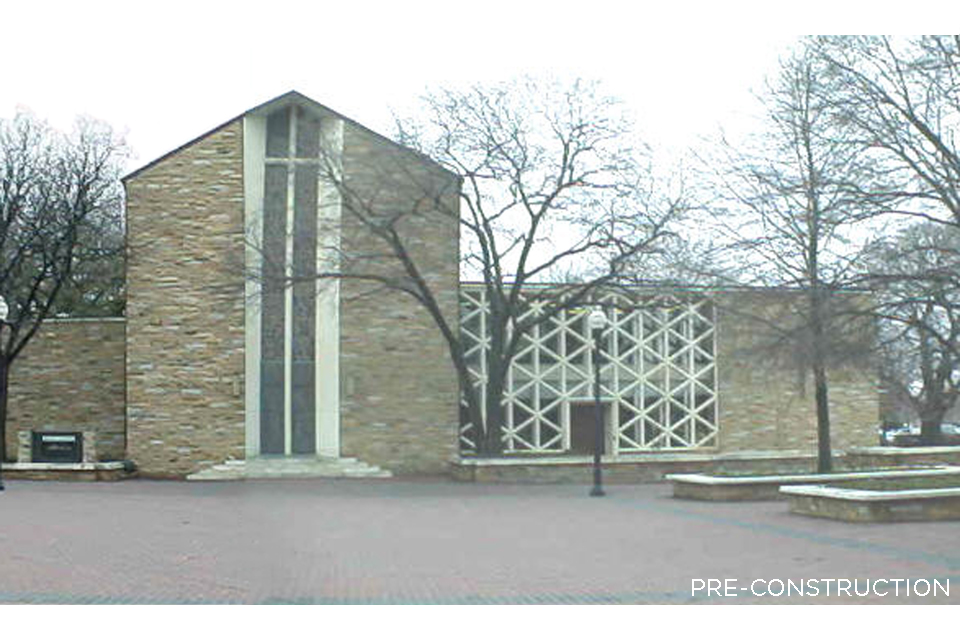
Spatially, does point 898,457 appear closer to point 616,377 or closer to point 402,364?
point 616,377

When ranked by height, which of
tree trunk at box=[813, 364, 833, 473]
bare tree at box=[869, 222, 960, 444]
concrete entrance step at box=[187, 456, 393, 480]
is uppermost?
bare tree at box=[869, 222, 960, 444]

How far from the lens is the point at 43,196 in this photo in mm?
32562

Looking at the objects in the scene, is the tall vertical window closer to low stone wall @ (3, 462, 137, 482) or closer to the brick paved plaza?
low stone wall @ (3, 462, 137, 482)

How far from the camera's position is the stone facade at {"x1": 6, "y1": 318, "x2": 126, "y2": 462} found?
110 feet

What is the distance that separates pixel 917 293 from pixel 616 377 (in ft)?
57.1

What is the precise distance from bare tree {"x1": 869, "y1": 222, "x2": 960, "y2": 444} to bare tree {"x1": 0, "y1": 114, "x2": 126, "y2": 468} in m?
21.8

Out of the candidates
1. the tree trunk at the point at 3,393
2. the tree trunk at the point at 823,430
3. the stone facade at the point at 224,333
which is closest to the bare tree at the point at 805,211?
the tree trunk at the point at 823,430

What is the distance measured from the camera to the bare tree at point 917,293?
56.4 ft

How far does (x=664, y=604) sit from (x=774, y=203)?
13.3 metres

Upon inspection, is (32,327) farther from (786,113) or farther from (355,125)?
(786,113)

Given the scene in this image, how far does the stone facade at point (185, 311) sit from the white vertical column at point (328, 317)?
6.60 feet

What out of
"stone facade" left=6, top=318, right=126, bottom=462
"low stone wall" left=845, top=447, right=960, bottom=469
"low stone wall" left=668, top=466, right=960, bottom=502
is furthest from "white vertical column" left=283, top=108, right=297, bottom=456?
"low stone wall" left=845, top=447, right=960, bottom=469

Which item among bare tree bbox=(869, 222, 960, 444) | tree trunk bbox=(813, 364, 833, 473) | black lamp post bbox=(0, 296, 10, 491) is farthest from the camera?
black lamp post bbox=(0, 296, 10, 491)

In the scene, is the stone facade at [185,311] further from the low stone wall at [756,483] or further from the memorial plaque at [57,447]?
the low stone wall at [756,483]
